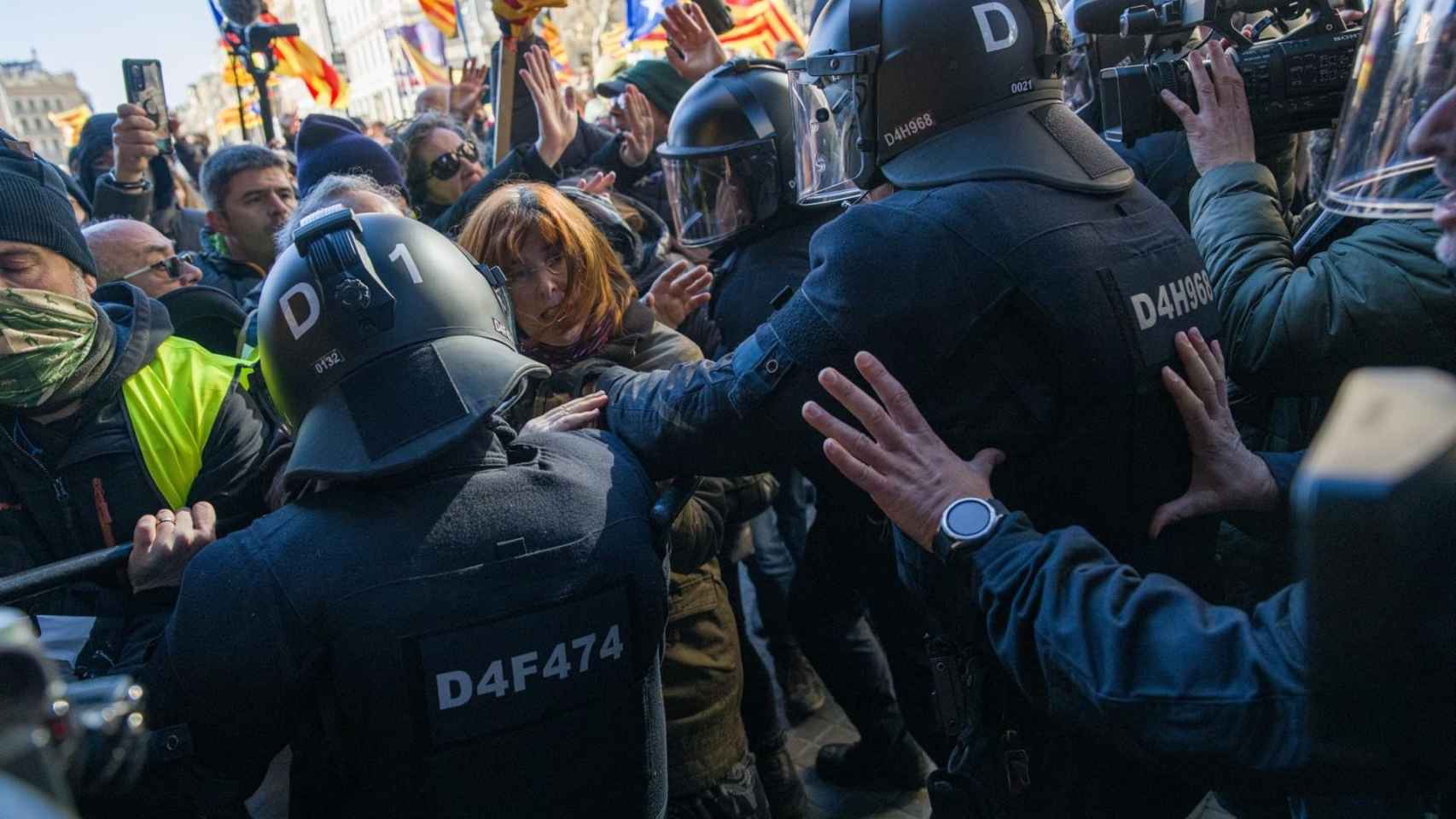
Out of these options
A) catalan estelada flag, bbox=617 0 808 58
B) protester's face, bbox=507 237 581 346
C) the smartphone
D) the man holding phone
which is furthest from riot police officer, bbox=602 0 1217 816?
catalan estelada flag, bbox=617 0 808 58

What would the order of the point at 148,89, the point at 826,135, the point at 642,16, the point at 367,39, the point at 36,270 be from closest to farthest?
1. the point at 36,270
2. the point at 826,135
3. the point at 148,89
4. the point at 642,16
5. the point at 367,39

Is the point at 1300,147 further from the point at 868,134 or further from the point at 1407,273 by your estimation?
the point at 868,134

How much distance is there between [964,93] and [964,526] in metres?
0.83

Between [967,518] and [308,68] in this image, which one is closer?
[967,518]

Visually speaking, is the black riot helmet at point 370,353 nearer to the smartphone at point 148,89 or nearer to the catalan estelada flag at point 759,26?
the smartphone at point 148,89

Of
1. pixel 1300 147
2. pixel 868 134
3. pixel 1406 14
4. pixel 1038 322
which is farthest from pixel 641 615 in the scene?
pixel 1300 147

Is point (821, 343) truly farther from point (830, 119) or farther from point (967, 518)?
point (830, 119)

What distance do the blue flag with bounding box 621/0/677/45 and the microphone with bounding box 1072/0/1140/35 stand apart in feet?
21.2

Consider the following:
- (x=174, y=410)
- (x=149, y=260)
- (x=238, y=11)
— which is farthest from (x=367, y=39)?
(x=174, y=410)

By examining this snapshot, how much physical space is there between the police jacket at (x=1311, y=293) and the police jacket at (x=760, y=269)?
1042 mm

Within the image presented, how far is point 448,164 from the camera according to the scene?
15.3ft

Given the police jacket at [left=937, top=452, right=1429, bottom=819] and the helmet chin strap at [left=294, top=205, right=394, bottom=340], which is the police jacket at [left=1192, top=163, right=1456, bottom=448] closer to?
the police jacket at [left=937, top=452, right=1429, bottom=819]

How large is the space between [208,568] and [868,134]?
1.39m

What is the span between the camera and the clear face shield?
79.0 inches
